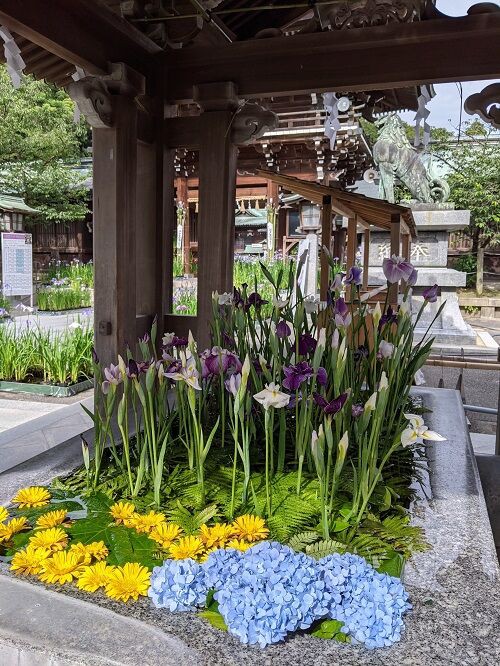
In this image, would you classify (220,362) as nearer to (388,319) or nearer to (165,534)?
(165,534)

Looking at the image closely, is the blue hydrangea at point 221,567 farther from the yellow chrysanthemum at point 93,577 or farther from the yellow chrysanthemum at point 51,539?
the yellow chrysanthemum at point 51,539

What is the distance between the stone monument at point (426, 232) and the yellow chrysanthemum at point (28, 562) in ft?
27.8

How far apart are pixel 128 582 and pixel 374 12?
2809 mm

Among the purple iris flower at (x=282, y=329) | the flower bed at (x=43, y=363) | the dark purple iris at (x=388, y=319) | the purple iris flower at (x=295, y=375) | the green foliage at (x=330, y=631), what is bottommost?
the flower bed at (x=43, y=363)

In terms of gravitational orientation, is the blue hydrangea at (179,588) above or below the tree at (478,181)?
below

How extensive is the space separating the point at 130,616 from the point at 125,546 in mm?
292

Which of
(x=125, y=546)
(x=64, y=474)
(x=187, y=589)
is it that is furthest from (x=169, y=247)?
(x=187, y=589)

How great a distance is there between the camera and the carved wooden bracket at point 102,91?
2613 millimetres

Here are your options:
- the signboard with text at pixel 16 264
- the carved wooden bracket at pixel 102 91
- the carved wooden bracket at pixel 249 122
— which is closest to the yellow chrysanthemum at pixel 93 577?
the carved wooden bracket at pixel 102 91

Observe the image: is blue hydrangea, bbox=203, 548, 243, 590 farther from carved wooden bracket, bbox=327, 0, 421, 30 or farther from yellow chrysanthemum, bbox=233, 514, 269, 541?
carved wooden bracket, bbox=327, 0, 421, 30

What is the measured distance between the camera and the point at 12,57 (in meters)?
2.41

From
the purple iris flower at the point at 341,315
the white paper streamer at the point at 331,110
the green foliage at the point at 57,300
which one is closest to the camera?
the purple iris flower at the point at 341,315

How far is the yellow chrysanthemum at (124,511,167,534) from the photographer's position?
1.59 metres

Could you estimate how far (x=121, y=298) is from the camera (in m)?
2.89
